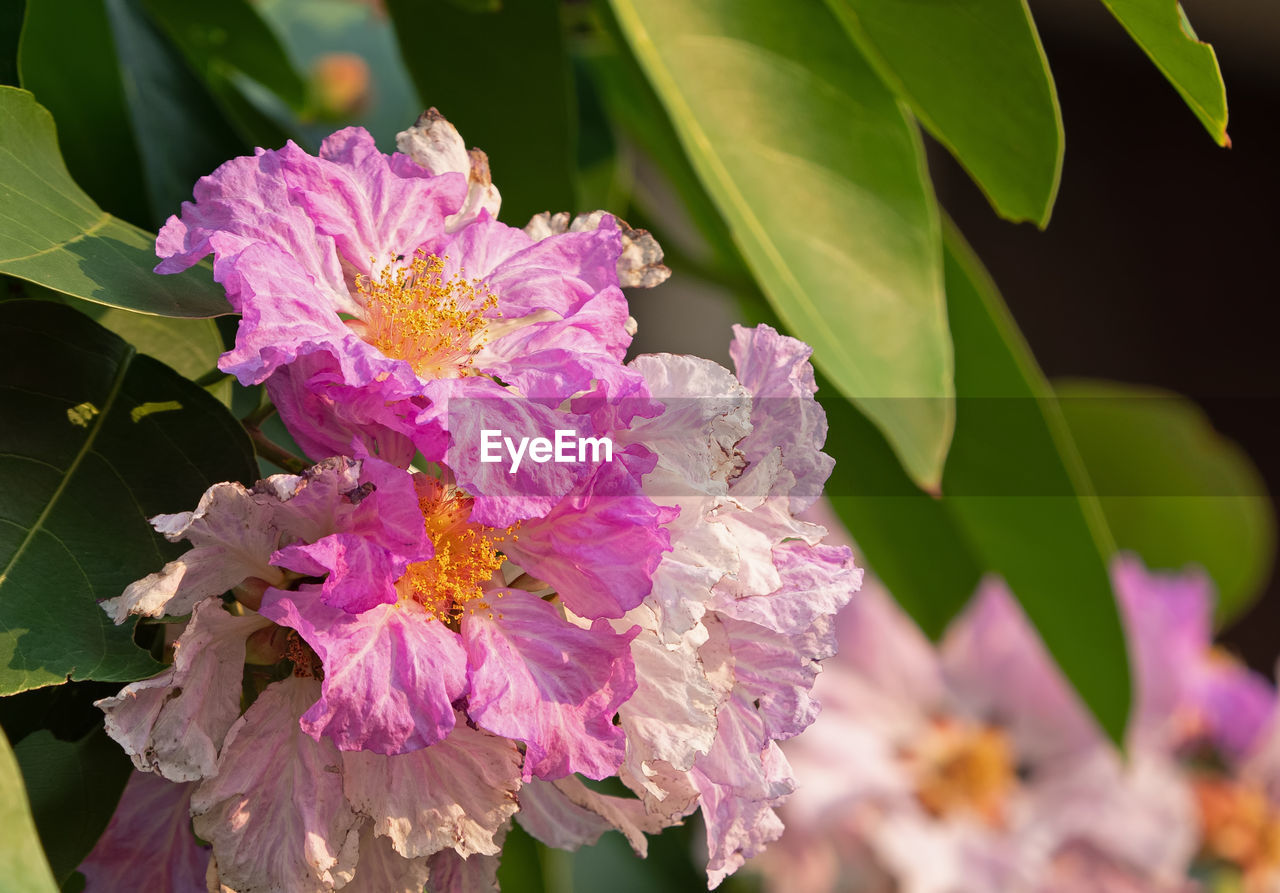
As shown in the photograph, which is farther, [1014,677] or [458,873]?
[1014,677]

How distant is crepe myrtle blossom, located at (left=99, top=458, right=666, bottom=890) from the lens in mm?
229

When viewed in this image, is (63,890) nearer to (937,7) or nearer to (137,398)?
(137,398)

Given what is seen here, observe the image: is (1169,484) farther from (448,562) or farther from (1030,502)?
(448,562)

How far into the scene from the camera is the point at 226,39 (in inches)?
21.9

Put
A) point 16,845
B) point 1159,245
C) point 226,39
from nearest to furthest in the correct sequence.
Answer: point 16,845 → point 226,39 → point 1159,245

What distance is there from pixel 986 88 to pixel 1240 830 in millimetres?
555

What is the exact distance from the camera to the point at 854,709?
2.44 ft

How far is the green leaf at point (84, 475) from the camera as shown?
236mm

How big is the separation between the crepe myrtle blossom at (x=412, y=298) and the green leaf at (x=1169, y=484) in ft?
1.76

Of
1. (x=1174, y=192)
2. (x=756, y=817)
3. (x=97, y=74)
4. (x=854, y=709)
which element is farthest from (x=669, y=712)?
(x=1174, y=192)

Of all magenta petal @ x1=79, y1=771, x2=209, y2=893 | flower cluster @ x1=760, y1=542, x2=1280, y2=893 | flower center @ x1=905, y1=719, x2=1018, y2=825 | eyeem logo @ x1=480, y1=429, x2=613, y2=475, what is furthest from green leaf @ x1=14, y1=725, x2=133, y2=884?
flower center @ x1=905, y1=719, x2=1018, y2=825

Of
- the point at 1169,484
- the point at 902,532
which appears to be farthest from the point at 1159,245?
the point at 902,532

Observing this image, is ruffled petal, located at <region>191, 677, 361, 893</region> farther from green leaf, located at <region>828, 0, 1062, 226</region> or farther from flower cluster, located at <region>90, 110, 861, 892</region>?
green leaf, located at <region>828, 0, 1062, 226</region>

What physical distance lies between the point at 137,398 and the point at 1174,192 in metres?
2.09
